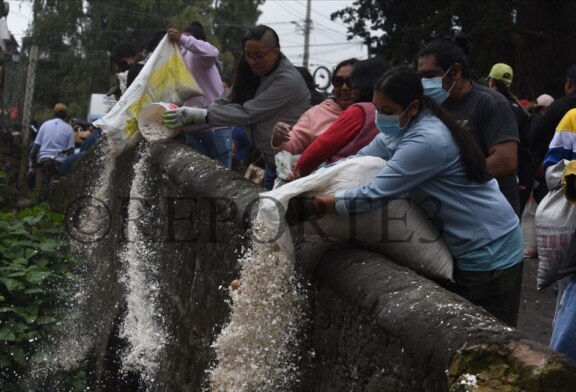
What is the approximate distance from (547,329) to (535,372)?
17.2ft

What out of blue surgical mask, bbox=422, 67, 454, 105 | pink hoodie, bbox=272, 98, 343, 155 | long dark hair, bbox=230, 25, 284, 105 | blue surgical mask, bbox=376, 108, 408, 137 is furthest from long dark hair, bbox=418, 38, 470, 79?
long dark hair, bbox=230, 25, 284, 105

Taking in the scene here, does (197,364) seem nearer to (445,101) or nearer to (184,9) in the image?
(445,101)

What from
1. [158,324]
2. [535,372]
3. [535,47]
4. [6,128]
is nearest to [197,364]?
[158,324]

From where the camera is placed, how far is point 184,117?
7.15m

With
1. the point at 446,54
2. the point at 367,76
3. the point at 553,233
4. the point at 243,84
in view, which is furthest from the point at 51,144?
the point at 553,233

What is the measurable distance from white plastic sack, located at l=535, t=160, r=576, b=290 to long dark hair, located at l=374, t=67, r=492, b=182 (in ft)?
1.67

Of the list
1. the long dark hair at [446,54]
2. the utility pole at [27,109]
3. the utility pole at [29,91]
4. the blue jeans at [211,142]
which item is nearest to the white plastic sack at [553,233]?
the long dark hair at [446,54]

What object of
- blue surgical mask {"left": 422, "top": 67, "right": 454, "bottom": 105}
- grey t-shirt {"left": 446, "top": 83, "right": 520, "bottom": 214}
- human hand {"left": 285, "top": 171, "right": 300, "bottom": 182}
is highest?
blue surgical mask {"left": 422, "top": 67, "right": 454, "bottom": 105}

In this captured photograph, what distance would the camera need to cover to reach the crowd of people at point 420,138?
4.11 meters

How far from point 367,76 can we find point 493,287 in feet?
4.07

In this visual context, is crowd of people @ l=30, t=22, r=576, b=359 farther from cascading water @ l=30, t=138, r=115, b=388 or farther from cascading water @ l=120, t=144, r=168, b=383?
cascading water @ l=30, t=138, r=115, b=388

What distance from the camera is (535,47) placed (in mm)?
15727

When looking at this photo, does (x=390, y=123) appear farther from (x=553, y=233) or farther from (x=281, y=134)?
(x=281, y=134)

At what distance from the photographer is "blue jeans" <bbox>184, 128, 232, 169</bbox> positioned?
312 inches
